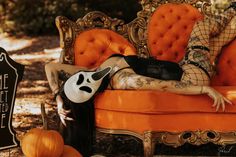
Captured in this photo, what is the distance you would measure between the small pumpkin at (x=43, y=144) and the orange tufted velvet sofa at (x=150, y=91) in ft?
2.48

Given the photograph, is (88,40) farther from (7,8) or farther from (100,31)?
(7,8)

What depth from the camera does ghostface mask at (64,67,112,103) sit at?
419 cm

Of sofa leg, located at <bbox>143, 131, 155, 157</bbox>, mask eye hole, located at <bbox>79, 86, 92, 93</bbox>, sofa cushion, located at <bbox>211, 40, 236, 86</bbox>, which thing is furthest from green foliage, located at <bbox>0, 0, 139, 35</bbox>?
sofa leg, located at <bbox>143, 131, 155, 157</bbox>

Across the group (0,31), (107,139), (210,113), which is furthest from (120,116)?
(0,31)

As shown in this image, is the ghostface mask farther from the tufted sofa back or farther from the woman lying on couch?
the tufted sofa back

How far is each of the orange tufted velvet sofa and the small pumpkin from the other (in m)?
0.76

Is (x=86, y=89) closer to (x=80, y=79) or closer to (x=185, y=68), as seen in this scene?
(x=80, y=79)

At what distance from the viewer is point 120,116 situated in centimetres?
414

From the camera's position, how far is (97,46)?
194 inches

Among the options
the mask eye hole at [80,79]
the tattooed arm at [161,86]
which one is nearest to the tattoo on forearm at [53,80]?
the mask eye hole at [80,79]

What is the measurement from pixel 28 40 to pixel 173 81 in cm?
736

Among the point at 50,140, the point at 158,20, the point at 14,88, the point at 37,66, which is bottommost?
the point at 37,66

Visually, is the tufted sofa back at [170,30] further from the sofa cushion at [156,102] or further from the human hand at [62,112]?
the human hand at [62,112]

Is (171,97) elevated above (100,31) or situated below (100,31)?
below
